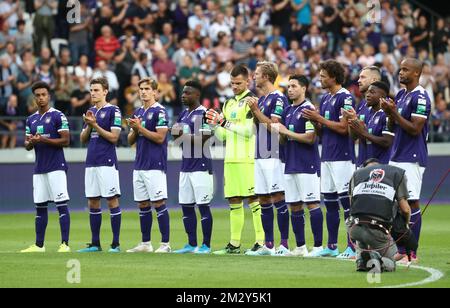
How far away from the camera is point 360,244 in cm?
1367

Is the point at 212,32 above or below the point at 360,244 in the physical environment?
above

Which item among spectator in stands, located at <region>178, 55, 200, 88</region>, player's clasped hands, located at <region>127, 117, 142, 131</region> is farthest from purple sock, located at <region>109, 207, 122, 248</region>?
spectator in stands, located at <region>178, 55, 200, 88</region>

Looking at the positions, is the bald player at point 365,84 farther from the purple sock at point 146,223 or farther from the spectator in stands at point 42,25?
the spectator in stands at point 42,25

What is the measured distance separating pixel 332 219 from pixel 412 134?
1.86 metres

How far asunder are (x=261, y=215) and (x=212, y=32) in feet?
46.2

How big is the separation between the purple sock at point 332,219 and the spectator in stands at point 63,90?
1131 centimetres

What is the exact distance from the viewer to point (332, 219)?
630 inches

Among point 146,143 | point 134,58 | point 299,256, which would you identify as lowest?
point 299,256

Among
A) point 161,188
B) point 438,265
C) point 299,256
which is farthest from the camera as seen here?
point 161,188

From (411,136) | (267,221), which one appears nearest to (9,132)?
(267,221)

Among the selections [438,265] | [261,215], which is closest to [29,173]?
[261,215]
